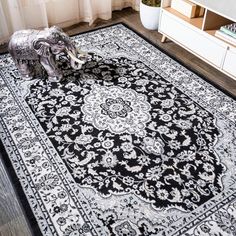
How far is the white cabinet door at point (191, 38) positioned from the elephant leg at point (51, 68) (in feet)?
3.17

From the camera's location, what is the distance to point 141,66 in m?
2.36

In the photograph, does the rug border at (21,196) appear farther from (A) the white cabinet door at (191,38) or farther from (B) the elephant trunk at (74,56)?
(A) the white cabinet door at (191,38)

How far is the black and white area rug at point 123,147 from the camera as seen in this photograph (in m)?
1.41

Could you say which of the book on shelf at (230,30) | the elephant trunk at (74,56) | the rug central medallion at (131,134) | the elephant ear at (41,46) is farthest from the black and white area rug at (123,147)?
the book on shelf at (230,30)

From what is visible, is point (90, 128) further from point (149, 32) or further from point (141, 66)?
point (149, 32)

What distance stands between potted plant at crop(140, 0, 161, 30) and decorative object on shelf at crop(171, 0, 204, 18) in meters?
0.23

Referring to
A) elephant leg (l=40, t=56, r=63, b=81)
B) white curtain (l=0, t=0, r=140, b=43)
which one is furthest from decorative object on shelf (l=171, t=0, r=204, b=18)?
elephant leg (l=40, t=56, r=63, b=81)

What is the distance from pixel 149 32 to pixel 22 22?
1098 mm

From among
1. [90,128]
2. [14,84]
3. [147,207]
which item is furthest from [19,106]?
[147,207]

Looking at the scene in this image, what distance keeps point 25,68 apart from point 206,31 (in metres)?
1.30

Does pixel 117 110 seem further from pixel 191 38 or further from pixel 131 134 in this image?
pixel 191 38

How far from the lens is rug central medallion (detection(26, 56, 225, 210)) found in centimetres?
154

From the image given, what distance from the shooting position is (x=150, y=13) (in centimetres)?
269

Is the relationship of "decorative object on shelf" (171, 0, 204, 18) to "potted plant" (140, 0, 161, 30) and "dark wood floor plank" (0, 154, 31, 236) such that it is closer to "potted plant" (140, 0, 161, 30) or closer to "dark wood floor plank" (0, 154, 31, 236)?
"potted plant" (140, 0, 161, 30)
